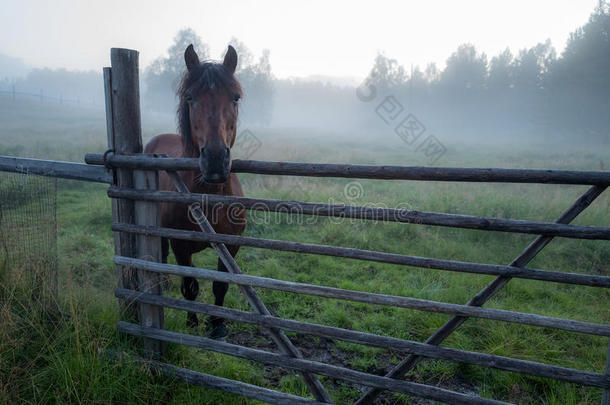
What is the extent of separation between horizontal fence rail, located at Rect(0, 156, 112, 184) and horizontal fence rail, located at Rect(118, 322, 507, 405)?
1.27 m

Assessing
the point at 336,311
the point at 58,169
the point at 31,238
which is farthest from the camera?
the point at 336,311

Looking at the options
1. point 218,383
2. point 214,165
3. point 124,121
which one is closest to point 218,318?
point 218,383

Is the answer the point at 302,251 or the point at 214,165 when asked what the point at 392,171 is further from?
the point at 214,165

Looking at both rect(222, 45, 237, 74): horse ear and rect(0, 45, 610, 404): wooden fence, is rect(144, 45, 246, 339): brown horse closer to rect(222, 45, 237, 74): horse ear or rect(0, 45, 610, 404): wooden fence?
rect(222, 45, 237, 74): horse ear

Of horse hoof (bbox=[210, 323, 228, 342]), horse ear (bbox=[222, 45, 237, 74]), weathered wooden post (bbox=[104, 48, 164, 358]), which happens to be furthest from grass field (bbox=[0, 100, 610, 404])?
horse ear (bbox=[222, 45, 237, 74])

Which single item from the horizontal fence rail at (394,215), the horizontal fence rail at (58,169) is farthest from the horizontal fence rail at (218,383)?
the horizontal fence rail at (58,169)

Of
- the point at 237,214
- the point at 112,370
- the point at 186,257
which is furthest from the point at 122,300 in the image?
the point at 237,214

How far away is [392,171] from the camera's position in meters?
2.07

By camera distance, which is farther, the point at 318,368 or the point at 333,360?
the point at 333,360

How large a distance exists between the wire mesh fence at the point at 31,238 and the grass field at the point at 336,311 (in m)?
0.08

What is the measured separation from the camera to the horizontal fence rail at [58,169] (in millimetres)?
2822

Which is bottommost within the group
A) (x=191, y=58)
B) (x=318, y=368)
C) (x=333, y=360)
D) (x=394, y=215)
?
(x=333, y=360)

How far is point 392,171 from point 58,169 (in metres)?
2.93

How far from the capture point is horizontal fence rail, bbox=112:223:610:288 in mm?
1853
